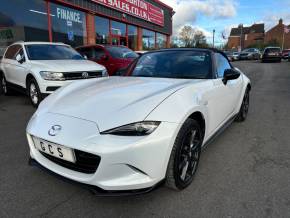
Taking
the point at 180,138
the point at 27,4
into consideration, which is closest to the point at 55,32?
the point at 27,4

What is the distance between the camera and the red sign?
16531 millimetres

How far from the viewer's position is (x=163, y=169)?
7.62 ft

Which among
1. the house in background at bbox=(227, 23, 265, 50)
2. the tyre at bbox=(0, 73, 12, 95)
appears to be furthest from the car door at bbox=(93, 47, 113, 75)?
the house in background at bbox=(227, 23, 265, 50)

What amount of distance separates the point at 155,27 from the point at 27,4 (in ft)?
43.0

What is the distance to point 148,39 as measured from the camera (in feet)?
74.0

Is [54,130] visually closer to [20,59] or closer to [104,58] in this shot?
[20,59]

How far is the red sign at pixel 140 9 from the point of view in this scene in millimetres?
16531

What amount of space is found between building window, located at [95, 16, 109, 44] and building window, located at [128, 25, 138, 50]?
Result: 2.83 metres

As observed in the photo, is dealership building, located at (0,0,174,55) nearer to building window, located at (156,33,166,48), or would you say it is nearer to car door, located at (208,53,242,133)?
building window, located at (156,33,166,48)

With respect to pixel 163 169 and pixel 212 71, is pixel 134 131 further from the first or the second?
pixel 212 71

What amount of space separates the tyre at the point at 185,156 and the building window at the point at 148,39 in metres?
19.5

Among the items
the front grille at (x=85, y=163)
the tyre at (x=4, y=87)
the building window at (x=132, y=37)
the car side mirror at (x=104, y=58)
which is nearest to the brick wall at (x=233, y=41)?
the building window at (x=132, y=37)

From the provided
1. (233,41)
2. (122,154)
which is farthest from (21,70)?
(233,41)

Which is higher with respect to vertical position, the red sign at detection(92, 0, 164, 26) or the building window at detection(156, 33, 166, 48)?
the red sign at detection(92, 0, 164, 26)
